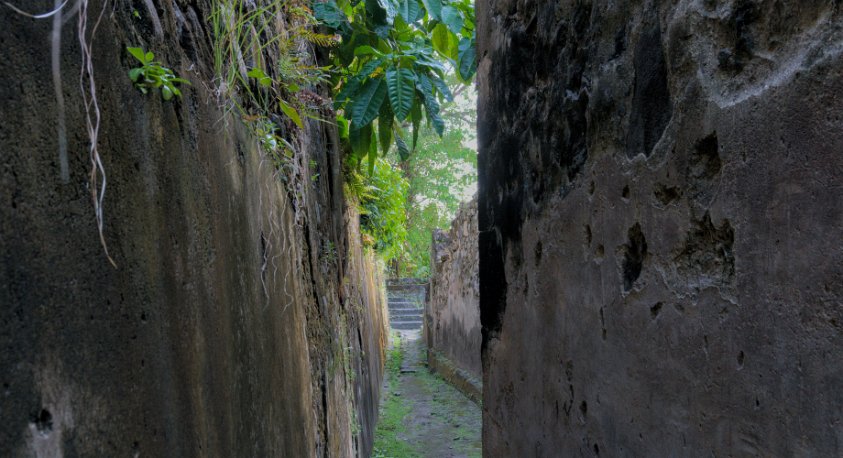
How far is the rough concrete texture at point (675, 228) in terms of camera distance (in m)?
1.06

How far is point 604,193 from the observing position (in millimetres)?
1799

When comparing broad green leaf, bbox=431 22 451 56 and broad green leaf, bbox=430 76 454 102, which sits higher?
broad green leaf, bbox=431 22 451 56

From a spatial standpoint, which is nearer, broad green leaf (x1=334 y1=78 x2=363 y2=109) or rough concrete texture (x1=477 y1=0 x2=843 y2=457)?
rough concrete texture (x1=477 y1=0 x2=843 y2=457)

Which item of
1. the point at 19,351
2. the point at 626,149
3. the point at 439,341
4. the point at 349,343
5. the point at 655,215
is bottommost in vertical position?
the point at 439,341

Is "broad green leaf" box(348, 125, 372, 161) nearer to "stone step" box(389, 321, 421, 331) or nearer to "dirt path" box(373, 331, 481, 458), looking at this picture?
"dirt path" box(373, 331, 481, 458)

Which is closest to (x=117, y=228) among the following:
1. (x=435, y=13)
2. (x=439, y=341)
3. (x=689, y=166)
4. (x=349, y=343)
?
(x=689, y=166)

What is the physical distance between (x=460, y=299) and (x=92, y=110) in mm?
8546

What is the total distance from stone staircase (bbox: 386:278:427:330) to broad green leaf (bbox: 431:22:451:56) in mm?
15081

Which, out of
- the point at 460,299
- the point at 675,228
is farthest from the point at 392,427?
the point at 675,228

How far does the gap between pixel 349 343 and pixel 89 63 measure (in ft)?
14.2

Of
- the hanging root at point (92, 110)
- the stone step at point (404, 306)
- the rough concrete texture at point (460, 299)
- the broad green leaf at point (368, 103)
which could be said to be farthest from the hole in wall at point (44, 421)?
the stone step at point (404, 306)

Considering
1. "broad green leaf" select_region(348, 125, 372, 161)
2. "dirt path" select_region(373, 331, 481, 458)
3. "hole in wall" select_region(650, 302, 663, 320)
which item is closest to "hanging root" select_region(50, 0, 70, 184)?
"hole in wall" select_region(650, 302, 663, 320)

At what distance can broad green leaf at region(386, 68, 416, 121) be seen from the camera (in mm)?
3736

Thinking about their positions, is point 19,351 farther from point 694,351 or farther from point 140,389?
point 694,351
